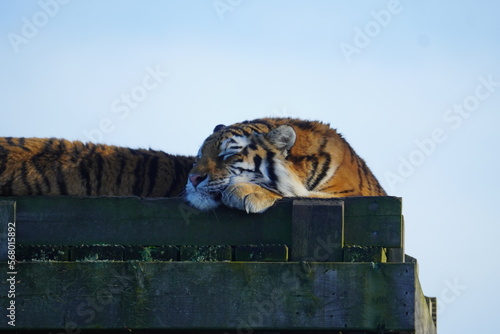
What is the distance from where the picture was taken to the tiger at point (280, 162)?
708 cm

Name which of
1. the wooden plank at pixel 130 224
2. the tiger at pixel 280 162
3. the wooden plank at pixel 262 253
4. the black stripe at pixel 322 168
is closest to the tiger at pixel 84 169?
the tiger at pixel 280 162

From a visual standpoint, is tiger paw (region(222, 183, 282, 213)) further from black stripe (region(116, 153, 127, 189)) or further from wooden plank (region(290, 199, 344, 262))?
black stripe (region(116, 153, 127, 189))

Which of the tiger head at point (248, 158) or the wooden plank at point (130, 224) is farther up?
the tiger head at point (248, 158)

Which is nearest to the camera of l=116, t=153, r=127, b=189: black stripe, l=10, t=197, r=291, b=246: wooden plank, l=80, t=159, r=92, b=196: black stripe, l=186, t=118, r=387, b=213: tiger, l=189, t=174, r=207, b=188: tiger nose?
l=10, t=197, r=291, b=246: wooden plank

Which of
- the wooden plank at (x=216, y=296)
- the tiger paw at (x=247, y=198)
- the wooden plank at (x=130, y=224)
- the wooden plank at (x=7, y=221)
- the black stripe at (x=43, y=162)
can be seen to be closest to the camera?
the wooden plank at (x=216, y=296)

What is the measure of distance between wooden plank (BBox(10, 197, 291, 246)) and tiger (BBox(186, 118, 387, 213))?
135 centimetres

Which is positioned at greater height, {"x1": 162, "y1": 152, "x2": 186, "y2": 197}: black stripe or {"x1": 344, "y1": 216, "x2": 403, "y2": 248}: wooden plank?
{"x1": 162, "y1": 152, "x2": 186, "y2": 197}: black stripe

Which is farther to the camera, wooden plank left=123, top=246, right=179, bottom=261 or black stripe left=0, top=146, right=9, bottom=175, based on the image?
black stripe left=0, top=146, right=9, bottom=175

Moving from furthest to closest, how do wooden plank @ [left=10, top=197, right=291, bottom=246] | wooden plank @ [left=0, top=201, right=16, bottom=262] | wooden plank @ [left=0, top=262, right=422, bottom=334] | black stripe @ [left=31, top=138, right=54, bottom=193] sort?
black stripe @ [left=31, top=138, right=54, bottom=193], wooden plank @ [left=10, top=197, right=291, bottom=246], wooden plank @ [left=0, top=201, right=16, bottom=262], wooden plank @ [left=0, top=262, right=422, bottom=334]

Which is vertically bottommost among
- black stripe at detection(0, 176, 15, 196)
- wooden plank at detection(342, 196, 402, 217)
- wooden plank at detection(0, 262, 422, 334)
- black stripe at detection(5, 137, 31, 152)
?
wooden plank at detection(0, 262, 422, 334)

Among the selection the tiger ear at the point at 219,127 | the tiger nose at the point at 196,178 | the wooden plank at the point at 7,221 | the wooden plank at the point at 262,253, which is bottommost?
the wooden plank at the point at 262,253

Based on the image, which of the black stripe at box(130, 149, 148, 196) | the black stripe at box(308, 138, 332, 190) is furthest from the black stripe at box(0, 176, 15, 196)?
the black stripe at box(308, 138, 332, 190)

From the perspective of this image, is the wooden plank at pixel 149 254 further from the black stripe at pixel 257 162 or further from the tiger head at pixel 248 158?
the black stripe at pixel 257 162

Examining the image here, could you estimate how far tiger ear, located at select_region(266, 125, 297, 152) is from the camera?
7.30m
